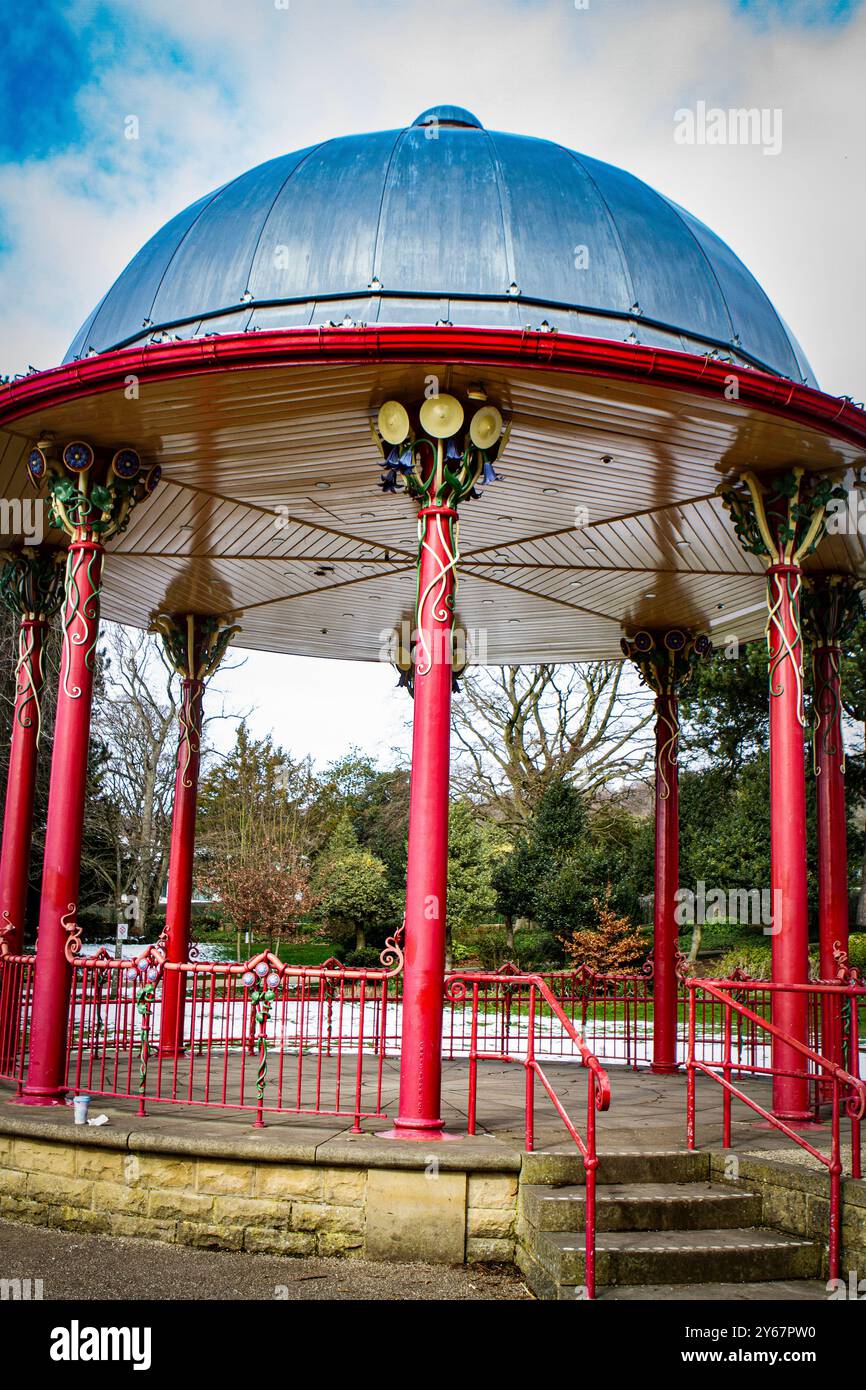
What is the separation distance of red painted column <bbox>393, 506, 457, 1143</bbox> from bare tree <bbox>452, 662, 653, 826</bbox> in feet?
86.4

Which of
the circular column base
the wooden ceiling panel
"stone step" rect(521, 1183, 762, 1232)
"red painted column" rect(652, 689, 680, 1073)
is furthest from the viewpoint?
"red painted column" rect(652, 689, 680, 1073)

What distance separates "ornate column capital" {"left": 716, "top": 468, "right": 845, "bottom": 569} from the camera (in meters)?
9.05

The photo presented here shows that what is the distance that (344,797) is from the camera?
4062cm

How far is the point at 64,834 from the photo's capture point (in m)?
8.59

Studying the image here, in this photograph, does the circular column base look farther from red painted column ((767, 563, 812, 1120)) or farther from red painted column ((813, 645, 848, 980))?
red painted column ((813, 645, 848, 980))

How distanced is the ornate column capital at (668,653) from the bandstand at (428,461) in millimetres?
2503

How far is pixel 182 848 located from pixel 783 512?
24.2ft

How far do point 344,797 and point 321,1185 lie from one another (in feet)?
111

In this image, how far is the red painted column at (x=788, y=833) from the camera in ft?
27.4

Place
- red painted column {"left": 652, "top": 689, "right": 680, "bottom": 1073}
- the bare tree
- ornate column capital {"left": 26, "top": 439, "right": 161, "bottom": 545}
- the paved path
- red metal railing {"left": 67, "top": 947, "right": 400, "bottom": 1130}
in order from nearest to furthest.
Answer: the paved path → red metal railing {"left": 67, "top": 947, "right": 400, "bottom": 1130} → ornate column capital {"left": 26, "top": 439, "right": 161, "bottom": 545} → red painted column {"left": 652, "top": 689, "right": 680, "bottom": 1073} → the bare tree

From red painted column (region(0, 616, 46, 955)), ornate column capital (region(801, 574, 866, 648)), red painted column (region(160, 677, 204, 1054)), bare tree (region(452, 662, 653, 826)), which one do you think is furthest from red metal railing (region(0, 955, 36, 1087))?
bare tree (region(452, 662, 653, 826))

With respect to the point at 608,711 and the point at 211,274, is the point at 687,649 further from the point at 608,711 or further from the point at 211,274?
the point at 608,711

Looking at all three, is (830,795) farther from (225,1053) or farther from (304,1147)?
(304,1147)

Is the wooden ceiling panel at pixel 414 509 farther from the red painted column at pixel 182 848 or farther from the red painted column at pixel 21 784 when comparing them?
the red painted column at pixel 21 784
